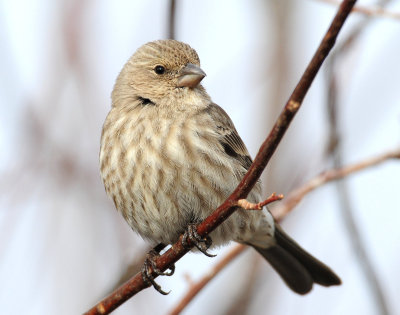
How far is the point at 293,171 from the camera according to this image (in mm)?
5246

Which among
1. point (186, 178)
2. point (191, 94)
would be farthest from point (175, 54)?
point (186, 178)

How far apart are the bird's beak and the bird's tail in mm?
1552

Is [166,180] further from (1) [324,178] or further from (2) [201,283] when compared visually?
(1) [324,178]

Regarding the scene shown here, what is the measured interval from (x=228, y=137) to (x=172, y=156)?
2.47 feet

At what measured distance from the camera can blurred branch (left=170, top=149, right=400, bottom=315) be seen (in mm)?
3775

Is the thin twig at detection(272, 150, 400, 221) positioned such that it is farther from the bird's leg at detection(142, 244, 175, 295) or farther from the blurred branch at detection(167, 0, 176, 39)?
the blurred branch at detection(167, 0, 176, 39)

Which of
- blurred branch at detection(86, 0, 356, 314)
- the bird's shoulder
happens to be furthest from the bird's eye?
blurred branch at detection(86, 0, 356, 314)

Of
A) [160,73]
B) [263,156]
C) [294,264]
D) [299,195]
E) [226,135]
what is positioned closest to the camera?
[263,156]

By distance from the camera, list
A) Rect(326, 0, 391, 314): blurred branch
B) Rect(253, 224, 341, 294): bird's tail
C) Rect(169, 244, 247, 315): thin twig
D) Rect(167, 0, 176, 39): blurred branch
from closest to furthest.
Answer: Rect(169, 244, 247, 315): thin twig < Rect(167, 0, 176, 39): blurred branch < Rect(326, 0, 391, 314): blurred branch < Rect(253, 224, 341, 294): bird's tail

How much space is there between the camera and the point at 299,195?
4.15 metres

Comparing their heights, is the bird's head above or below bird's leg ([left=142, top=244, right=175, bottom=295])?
above

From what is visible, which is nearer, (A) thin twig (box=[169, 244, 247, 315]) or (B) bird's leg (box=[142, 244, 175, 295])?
(A) thin twig (box=[169, 244, 247, 315])

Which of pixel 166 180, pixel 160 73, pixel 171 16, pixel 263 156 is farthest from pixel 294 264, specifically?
pixel 263 156

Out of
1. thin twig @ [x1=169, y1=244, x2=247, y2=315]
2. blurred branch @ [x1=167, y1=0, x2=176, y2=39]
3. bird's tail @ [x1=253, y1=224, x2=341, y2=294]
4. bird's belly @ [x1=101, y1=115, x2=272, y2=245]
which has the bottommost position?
bird's tail @ [x1=253, y1=224, x2=341, y2=294]
